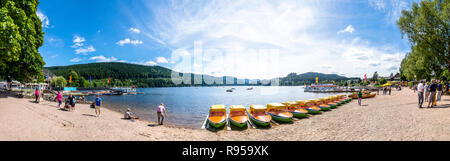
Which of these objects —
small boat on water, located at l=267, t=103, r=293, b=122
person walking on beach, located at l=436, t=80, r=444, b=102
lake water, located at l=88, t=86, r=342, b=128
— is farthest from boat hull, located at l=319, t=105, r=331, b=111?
lake water, located at l=88, t=86, r=342, b=128

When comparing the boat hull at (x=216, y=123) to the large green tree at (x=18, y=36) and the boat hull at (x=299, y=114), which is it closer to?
the boat hull at (x=299, y=114)

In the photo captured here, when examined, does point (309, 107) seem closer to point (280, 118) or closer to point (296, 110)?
point (296, 110)

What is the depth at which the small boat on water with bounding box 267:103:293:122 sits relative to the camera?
16.1 metres

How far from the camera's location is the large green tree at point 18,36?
391 inches

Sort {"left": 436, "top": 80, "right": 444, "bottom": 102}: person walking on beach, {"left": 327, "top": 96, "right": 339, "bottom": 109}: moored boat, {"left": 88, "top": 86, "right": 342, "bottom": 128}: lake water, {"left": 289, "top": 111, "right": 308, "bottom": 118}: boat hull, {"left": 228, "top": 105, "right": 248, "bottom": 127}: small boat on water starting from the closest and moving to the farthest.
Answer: {"left": 228, "top": 105, "right": 248, "bottom": 127}: small boat on water, {"left": 436, "top": 80, "right": 444, "bottom": 102}: person walking on beach, {"left": 289, "top": 111, "right": 308, "bottom": 118}: boat hull, {"left": 88, "top": 86, "right": 342, "bottom": 128}: lake water, {"left": 327, "top": 96, "right": 339, "bottom": 109}: moored boat

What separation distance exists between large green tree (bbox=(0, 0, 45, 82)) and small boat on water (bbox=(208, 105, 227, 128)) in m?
13.5

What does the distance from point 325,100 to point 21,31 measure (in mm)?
31921

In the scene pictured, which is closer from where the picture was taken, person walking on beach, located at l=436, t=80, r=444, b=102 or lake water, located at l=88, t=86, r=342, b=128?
person walking on beach, located at l=436, t=80, r=444, b=102

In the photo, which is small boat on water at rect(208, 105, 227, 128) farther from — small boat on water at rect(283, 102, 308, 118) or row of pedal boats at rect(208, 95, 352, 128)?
small boat on water at rect(283, 102, 308, 118)

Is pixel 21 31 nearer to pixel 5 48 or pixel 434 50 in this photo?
pixel 5 48

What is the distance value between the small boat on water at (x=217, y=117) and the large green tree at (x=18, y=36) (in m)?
13.5

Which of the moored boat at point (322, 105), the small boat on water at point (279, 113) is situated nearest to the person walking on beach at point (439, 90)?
the moored boat at point (322, 105)

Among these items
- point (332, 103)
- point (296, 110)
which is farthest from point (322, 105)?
point (296, 110)

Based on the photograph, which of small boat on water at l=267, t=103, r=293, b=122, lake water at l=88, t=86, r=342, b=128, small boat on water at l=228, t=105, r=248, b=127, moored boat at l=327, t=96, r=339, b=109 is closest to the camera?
small boat on water at l=228, t=105, r=248, b=127
